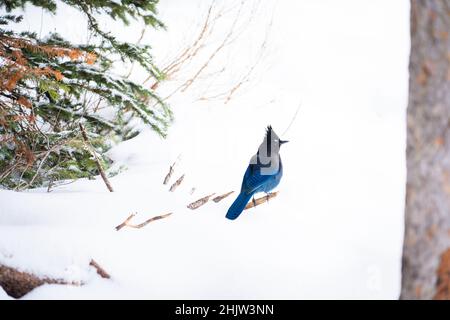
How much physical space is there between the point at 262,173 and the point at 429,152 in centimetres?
115

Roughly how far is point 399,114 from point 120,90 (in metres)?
4.97

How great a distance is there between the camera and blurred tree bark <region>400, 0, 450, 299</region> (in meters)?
1.58

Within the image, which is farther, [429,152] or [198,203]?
[198,203]

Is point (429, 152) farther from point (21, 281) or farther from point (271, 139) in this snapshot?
point (21, 281)

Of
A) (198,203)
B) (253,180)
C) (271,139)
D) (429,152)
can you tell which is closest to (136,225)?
(198,203)

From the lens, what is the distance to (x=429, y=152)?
1584 mm

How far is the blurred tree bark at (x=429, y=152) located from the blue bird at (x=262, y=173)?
Answer: 106 centimetres

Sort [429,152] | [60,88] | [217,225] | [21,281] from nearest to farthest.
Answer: [429,152]
[21,281]
[217,225]
[60,88]

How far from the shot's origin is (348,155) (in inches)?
208

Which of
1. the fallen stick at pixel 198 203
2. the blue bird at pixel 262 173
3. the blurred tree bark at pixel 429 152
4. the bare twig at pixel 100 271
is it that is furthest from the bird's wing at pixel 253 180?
the blurred tree bark at pixel 429 152

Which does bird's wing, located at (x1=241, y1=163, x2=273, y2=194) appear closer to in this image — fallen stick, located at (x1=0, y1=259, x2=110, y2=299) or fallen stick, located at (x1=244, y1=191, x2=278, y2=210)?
fallen stick, located at (x1=244, y1=191, x2=278, y2=210)

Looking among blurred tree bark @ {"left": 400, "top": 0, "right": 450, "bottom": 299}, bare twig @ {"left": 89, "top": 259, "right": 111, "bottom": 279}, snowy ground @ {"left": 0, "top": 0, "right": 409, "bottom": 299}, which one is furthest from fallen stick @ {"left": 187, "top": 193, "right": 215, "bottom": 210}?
blurred tree bark @ {"left": 400, "top": 0, "right": 450, "bottom": 299}

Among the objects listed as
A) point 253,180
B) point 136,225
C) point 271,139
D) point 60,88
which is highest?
point 60,88

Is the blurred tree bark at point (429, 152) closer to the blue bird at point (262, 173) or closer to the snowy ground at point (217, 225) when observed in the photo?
the snowy ground at point (217, 225)
